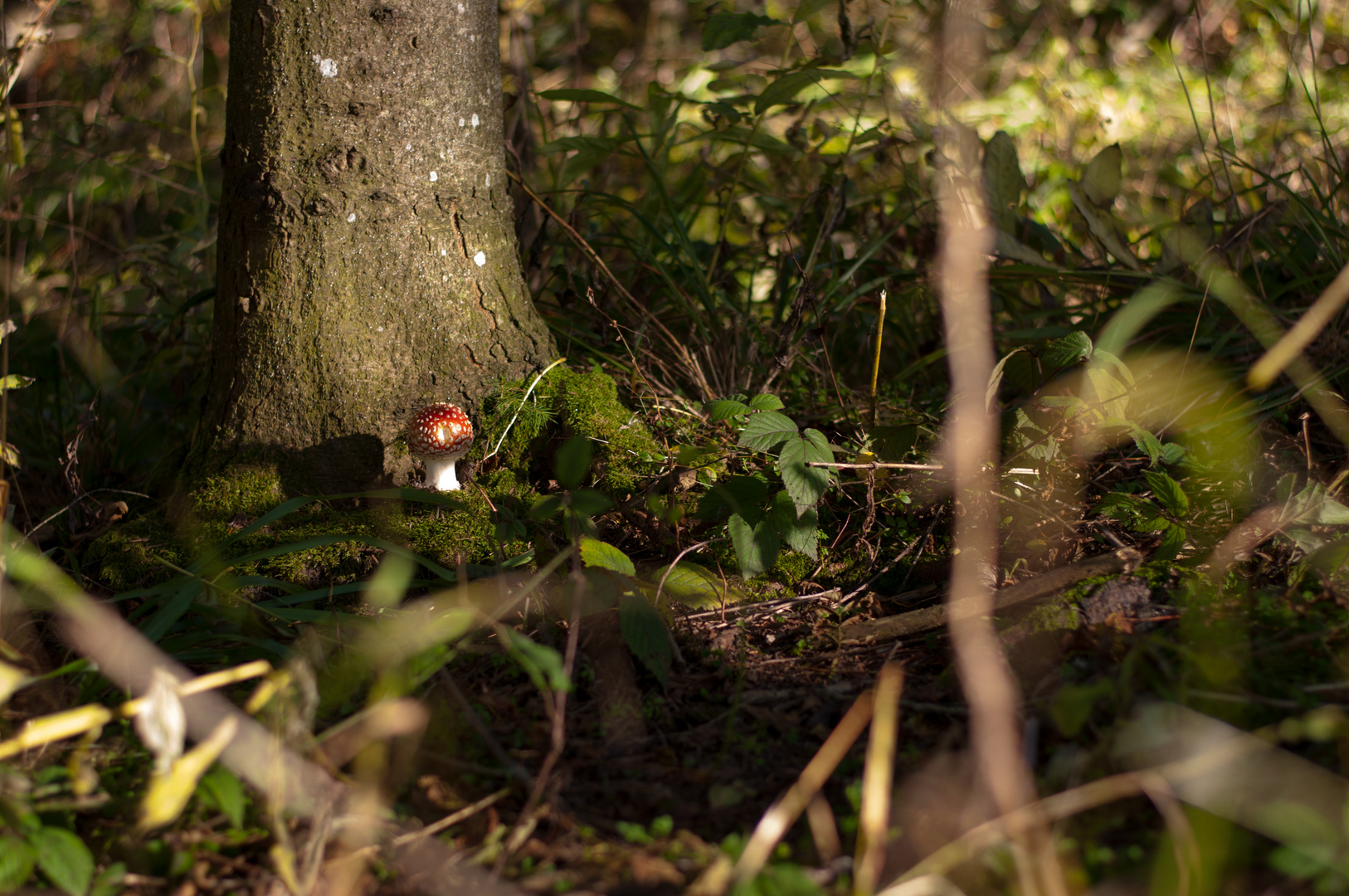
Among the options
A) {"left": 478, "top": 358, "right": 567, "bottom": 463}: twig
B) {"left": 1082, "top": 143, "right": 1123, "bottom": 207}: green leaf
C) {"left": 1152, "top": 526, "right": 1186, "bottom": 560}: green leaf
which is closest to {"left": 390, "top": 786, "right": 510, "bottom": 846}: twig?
{"left": 478, "top": 358, "right": 567, "bottom": 463}: twig

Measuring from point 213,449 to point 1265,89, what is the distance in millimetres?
6477

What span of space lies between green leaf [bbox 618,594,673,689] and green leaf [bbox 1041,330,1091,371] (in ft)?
3.19

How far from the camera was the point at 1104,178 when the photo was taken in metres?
2.58

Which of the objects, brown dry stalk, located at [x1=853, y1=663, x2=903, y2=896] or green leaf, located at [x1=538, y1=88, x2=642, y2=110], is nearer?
brown dry stalk, located at [x1=853, y1=663, x2=903, y2=896]

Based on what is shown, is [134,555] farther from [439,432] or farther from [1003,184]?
[1003,184]

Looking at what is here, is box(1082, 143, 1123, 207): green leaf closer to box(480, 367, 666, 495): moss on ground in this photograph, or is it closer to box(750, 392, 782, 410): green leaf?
box(750, 392, 782, 410): green leaf

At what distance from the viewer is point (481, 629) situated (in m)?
1.65

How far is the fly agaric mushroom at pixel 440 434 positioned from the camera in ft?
6.17

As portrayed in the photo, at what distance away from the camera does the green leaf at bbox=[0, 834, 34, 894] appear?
100 cm

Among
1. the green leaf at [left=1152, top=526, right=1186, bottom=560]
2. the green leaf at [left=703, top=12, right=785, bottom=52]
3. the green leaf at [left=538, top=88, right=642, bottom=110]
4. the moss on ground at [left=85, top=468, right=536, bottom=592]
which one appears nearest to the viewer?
the green leaf at [left=1152, top=526, right=1186, bottom=560]

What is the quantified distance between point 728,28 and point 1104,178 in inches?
48.1

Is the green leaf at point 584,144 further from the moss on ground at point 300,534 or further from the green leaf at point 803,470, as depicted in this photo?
the green leaf at point 803,470

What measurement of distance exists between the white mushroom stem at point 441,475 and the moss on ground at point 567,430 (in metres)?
0.08

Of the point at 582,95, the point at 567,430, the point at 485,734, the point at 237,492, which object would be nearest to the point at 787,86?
the point at 582,95
